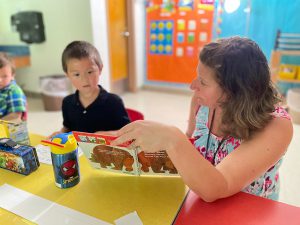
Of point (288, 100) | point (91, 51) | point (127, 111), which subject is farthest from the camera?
point (288, 100)

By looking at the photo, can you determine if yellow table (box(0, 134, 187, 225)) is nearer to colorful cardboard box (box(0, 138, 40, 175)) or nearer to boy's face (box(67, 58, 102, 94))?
colorful cardboard box (box(0, 138, 40, 175))

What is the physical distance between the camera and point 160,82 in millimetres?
4418

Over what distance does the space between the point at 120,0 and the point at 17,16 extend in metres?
1.45

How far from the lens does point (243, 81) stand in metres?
0.79

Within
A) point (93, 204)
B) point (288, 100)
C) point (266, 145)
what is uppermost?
point (266, 145)

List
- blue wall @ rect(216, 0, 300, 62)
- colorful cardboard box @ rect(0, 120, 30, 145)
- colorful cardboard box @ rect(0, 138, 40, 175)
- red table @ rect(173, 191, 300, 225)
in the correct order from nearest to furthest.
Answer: red table @ rect(173, 191, 300, 225), colorful cardboard box @ rect(0, 138, 40, 175), colorful cardboard box @ rect(0, 120, 30, 145), blue wall @ rect(216, 0, 300, 62)

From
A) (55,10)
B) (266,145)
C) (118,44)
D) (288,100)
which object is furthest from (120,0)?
(266,145)

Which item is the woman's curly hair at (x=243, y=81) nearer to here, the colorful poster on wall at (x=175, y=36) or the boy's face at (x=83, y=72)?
the boy's face at (x=83, y=72)

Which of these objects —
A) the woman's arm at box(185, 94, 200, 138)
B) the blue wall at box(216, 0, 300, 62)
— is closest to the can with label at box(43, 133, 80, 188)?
the woman's arm at box(185, 94, 200, 138)

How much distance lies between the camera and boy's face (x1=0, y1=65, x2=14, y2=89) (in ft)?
5.23

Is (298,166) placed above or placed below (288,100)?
below

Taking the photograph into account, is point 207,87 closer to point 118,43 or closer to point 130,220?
point 130,220

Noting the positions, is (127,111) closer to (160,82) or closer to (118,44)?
(118,44)

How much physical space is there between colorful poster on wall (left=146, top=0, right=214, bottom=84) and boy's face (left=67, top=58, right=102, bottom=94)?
254 cm
